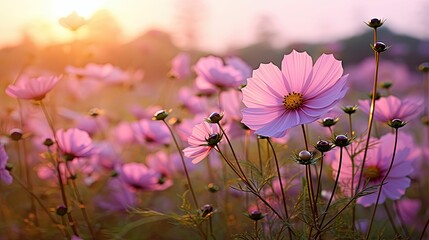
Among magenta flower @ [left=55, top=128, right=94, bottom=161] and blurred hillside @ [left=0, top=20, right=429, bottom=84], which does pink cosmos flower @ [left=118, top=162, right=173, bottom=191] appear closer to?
magenta flower @ [left=55, top=128, right=94, bottom=161]

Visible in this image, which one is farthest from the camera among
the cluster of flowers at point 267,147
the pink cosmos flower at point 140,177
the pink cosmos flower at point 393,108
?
the pink cosmos flower at point 140,177

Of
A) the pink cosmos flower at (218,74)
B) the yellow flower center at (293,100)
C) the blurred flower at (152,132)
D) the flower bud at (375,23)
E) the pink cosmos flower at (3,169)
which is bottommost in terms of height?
the pink cosmos flower at (3,169)

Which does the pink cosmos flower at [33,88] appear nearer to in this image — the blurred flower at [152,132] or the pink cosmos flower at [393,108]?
the blurred flower at [152,132]

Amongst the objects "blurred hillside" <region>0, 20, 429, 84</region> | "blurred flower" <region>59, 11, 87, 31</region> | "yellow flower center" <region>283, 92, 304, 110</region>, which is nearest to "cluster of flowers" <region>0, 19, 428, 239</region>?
"yellow flower center" <region>283, 92, 304, 110</region>

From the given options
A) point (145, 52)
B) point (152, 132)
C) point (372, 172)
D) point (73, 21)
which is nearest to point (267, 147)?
point (372, 172)

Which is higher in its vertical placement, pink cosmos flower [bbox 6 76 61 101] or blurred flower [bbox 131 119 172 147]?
blurred flower [bbox 131 119 172 147]

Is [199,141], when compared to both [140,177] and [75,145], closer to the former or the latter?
[75,145]

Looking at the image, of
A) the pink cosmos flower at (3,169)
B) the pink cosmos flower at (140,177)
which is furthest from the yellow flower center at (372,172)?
the pink cosmos flower at (3,169)

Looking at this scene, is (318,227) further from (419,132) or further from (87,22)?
(419,132)
